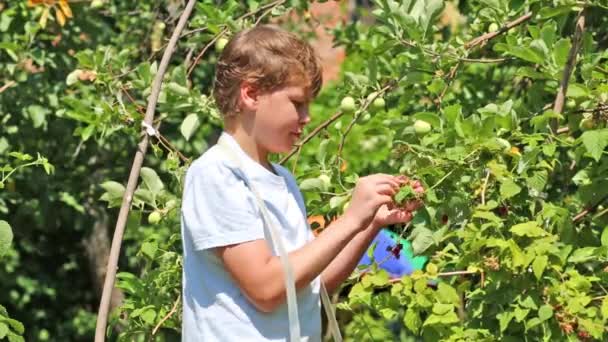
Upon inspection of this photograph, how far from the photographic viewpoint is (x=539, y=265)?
2.36m

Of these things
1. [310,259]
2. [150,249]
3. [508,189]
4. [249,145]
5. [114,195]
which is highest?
[249,145]

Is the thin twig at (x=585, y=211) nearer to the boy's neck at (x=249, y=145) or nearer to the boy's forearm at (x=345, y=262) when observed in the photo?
the boy's forearm at (x=345, y=262)

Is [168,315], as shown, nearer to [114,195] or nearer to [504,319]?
[114,195]

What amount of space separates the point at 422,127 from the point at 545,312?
1.89 ft

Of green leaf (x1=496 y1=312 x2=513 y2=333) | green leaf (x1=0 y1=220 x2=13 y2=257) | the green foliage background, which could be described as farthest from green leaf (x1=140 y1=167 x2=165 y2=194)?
green leaf (x1=496 y1=312 x2=513 y2=333)

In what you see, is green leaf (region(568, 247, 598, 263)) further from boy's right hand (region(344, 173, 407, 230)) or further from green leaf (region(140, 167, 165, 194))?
green leaf (region(140, 167, 165, 194))

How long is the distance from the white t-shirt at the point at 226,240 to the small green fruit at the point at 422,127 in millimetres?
636

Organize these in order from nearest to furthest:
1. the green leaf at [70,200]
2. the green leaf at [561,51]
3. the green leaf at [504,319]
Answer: the green leaf at [504,319] < the green leaf at [561,51] < the green leaf at [70,200]

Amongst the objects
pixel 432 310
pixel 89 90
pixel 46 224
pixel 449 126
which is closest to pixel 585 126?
pixel 449 126

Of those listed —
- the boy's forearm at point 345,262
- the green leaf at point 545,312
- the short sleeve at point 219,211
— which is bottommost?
the green leaf at point 545,312

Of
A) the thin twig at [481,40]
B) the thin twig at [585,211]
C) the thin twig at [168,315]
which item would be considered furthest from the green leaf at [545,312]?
the thin twig at [168,315]

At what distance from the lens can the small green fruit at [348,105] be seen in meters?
3.08

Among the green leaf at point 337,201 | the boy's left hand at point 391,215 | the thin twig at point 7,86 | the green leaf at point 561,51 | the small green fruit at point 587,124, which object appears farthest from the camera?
the thin twig at point 7,86

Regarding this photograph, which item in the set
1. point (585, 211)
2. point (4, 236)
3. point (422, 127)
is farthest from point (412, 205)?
point (4, 236)
